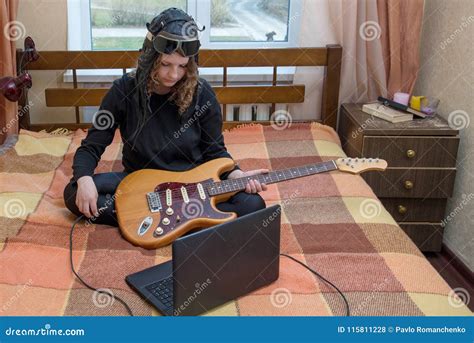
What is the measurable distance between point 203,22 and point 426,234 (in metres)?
1.48

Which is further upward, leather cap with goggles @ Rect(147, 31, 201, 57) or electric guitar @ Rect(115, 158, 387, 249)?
leather cap with goggles @ Rect(147, 31, 201, 57)

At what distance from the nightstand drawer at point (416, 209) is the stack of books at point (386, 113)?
361 mm

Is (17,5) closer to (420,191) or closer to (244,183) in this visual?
(244,183)

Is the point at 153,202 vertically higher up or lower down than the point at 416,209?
higher up

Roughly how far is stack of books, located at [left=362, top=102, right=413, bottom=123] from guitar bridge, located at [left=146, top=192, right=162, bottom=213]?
1.23m

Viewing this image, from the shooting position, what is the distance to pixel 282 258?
1.84 m

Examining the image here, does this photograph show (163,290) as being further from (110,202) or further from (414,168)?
(414,168)

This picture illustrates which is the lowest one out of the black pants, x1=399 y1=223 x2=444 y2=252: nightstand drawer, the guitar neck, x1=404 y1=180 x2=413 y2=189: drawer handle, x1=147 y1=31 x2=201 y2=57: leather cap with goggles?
x1=399 y1=223 x2=444 y2=252: nightstand drawer

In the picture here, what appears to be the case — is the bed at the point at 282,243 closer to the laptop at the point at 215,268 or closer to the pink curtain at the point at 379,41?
the laptop at the point at 215,268

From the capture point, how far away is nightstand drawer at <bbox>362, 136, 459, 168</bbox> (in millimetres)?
2623

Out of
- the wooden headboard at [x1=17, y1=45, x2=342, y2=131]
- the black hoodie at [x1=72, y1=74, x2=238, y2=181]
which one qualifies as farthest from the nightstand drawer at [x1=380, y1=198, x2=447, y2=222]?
the black hoodie at [x1=72, y1=74, x2=238, y2=181]

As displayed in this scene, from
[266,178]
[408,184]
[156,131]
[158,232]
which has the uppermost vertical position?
[156,131]

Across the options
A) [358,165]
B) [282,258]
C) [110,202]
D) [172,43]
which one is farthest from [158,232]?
[358,165]

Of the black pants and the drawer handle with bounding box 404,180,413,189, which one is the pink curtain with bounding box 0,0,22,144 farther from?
the drawer handle with bounding box 404,180,413,189
